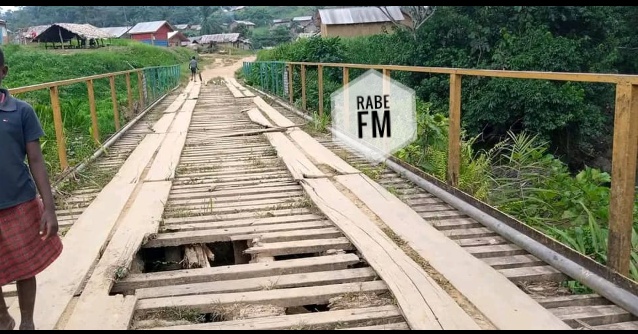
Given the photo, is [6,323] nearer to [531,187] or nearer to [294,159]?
[294,159]

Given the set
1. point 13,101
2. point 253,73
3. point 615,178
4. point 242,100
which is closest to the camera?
point 13,101

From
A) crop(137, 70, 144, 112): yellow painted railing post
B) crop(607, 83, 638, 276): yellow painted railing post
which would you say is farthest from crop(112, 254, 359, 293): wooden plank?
crop(137, 70, 144, 112): yellow painted railing post

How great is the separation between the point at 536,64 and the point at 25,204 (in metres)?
15.9

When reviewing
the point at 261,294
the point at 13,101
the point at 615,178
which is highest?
the point at 13,101

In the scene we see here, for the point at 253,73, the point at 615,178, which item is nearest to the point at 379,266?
the point at 615,178

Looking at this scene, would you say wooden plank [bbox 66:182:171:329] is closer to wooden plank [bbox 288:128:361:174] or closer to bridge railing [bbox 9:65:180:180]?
bridge railing [bbox 9:65:180:180]

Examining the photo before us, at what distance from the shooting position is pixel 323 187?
486 centimetres

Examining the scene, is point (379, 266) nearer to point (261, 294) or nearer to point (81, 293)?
point (261, 294)

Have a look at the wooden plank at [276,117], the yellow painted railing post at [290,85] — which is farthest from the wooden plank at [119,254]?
the yellow painted railing post at [290,85]

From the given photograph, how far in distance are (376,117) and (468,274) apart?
14.2 ft

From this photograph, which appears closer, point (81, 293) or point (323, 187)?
point (81, 293)

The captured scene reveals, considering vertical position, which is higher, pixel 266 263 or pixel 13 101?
pixel 13 101

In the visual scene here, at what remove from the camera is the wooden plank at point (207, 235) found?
3.69m

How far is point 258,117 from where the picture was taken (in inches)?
400
